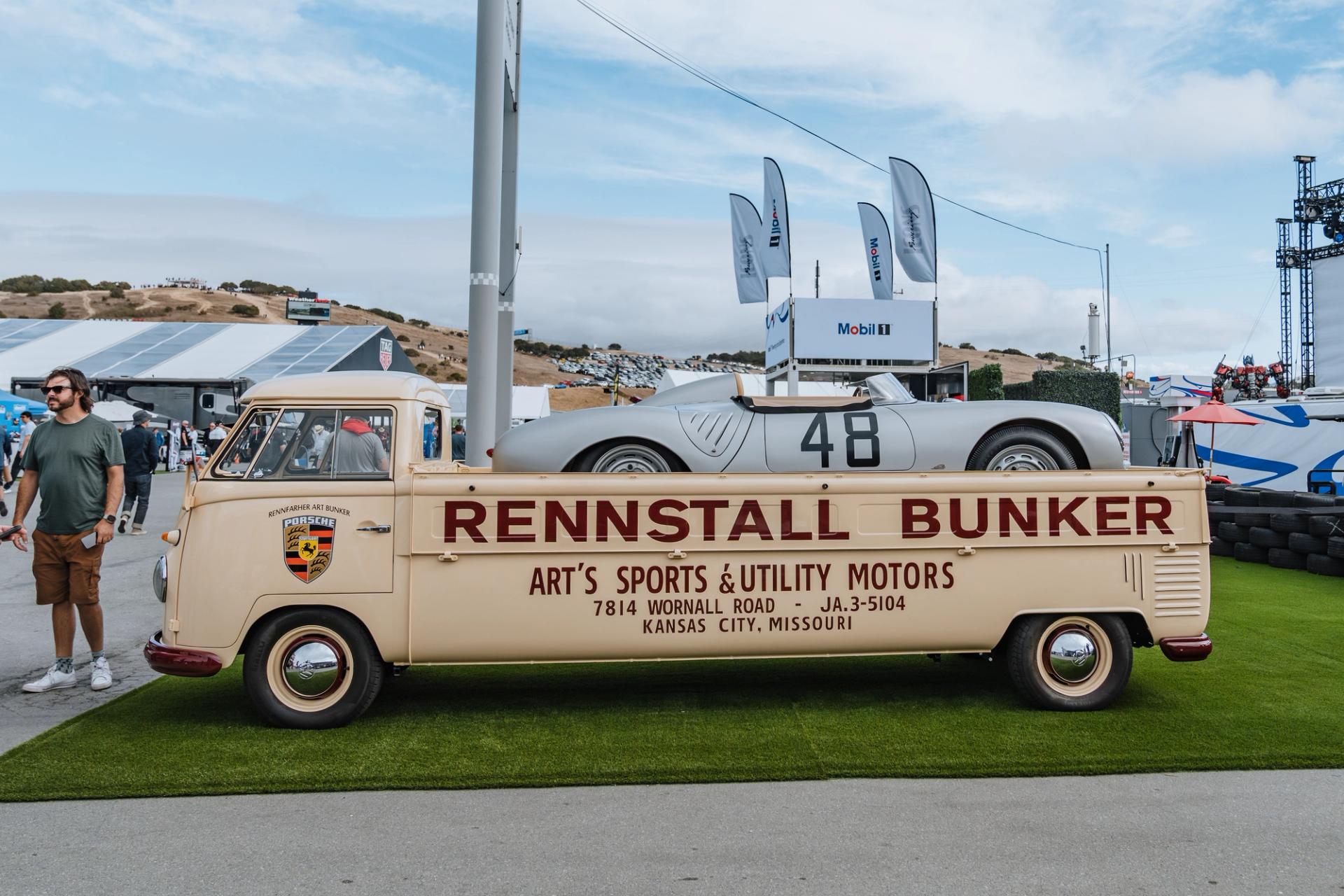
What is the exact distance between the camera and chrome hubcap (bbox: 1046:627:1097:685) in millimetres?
5297

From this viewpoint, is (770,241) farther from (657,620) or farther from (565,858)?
(565,858)

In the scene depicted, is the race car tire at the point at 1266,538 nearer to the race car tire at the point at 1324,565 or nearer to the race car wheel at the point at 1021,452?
the race car tire at the point at 1324,565

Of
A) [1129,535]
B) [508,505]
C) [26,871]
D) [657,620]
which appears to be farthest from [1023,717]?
[26,871]

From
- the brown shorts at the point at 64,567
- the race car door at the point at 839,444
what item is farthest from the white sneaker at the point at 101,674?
the race car door at the point at 839,444

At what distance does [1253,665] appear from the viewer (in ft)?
20.5

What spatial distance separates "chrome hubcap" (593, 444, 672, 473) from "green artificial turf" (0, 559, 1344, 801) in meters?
1.36

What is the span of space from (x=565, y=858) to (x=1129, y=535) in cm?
358

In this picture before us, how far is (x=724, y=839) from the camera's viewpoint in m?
3.70

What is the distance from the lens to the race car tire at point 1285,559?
1000 cm

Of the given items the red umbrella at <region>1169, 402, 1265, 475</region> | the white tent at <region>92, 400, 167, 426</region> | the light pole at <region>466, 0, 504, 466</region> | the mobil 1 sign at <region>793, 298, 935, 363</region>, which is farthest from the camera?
the white tent at <region>92, 400, 167, 426</region>

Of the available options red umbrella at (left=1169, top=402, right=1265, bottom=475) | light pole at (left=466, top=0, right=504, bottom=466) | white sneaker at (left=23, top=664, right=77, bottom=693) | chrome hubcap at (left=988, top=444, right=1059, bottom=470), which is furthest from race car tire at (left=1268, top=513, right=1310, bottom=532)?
white sneaker at (left=23, top=664, right=77, bottom=693)

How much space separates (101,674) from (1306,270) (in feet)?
165

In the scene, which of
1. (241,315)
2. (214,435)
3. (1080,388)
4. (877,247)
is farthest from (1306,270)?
(241,315)

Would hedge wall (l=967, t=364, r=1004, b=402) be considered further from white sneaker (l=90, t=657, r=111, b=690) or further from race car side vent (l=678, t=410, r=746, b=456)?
white sneaker (l=90, t=657, r=111, b=690)
